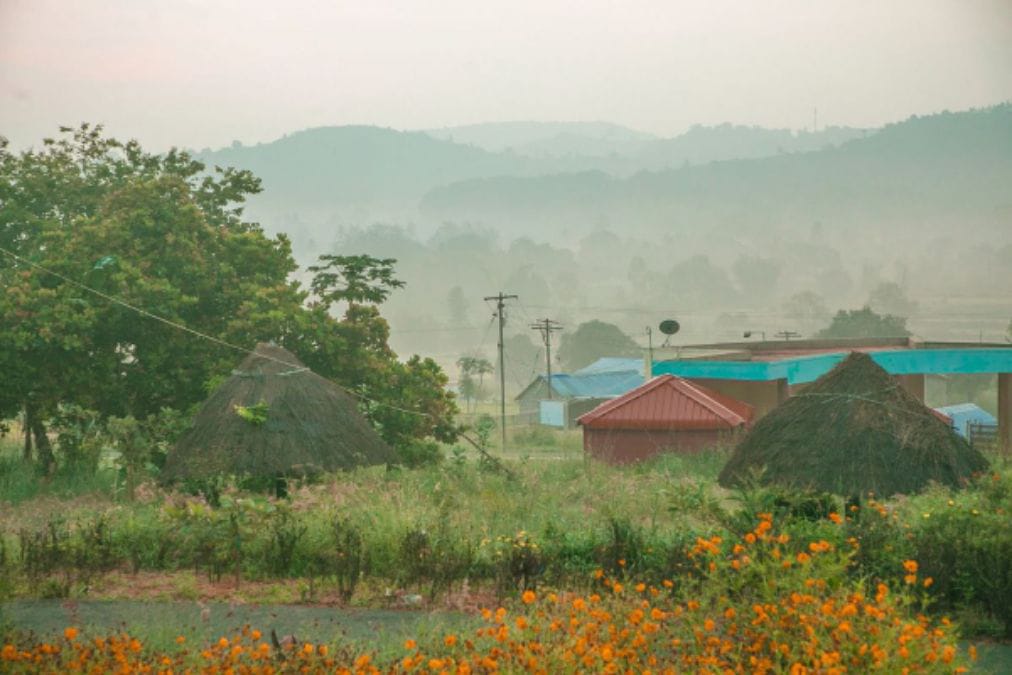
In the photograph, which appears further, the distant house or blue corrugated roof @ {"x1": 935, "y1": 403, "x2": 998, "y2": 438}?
the distant house

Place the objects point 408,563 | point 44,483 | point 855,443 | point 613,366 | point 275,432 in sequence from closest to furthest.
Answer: point 408,563, point 855,443, point 275,432, point 44,483, point 613,366

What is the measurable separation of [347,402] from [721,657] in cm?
1545

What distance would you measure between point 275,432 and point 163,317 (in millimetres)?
9584

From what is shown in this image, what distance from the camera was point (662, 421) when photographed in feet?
121

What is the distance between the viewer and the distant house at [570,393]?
71.3 m

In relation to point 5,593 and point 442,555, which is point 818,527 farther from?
point 5,593

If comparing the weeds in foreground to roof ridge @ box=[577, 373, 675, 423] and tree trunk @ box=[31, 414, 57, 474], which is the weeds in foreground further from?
roof ridge @ box=[577, 373, 675, 423]

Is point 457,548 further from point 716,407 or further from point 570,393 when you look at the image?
point 570,393

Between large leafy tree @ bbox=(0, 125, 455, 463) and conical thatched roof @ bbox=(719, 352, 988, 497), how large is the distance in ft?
49.9

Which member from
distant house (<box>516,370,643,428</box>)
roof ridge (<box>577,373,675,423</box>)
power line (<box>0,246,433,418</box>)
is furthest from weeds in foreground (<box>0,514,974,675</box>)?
distant house (<box>516,370,643,428</box>)

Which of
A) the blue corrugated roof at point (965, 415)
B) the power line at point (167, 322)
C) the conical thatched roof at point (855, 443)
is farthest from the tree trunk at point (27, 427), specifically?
the blue corrugated roof at point (965, 415)

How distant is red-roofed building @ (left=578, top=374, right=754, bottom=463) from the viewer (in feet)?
119

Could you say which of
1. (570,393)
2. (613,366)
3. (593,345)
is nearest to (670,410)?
(570,393)

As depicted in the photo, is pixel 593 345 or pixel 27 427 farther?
pixel 593 345
